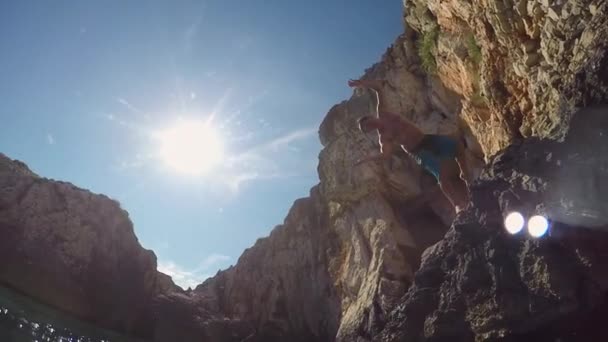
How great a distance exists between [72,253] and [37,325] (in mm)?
6965

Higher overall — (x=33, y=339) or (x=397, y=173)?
(x=397, y=173)

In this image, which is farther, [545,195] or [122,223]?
[122,223]

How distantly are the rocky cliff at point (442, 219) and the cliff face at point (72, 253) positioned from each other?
117 millimetres

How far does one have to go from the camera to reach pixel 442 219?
1577 centimetres

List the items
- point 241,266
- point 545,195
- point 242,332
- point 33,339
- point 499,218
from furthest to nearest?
point 241,266 → point 242,332 → point 33,339 → point 499,218 → point 545,195

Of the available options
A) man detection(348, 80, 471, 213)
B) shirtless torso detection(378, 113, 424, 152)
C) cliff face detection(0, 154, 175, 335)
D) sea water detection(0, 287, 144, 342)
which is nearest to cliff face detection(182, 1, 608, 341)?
man detection(348, 80, 471, 213)

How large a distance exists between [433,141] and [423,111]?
28.3 ft

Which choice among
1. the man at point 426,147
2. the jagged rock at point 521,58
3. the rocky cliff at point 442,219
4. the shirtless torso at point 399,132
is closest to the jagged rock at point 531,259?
the rocky cliff at point 442,219

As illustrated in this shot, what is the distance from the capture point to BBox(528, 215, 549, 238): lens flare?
14.1ft

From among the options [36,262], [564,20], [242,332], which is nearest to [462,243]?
[564,20]

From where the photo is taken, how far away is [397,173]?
16.7 m

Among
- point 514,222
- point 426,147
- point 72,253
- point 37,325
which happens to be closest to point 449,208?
point 426,147

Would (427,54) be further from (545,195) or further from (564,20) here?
(545,195)

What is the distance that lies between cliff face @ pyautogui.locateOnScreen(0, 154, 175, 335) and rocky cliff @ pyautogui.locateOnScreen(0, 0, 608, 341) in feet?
0.38
